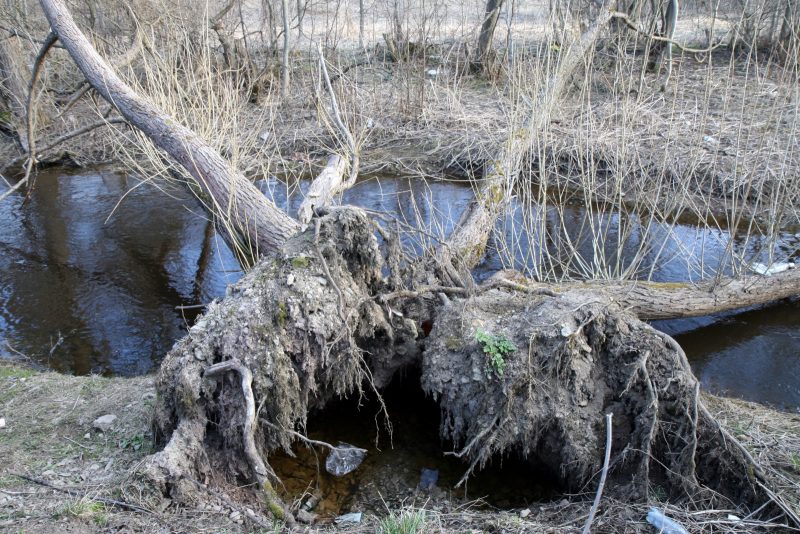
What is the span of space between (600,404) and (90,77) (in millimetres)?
5536

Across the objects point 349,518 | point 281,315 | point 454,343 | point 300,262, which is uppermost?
point 300,262

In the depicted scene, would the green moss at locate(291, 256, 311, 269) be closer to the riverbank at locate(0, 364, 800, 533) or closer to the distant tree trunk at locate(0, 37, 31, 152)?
the riverbank at locate(0, 364, 800, 533)

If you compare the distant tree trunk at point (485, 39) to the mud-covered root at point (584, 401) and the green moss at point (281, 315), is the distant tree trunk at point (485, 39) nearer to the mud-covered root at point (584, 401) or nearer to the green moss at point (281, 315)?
the mud-covered root at point (584, 401)

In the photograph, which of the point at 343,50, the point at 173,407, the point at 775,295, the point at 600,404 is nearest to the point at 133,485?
the point at 173,407

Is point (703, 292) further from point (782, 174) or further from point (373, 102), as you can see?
point (373, 102)

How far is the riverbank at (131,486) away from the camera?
273cm

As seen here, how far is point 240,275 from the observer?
6312 mm

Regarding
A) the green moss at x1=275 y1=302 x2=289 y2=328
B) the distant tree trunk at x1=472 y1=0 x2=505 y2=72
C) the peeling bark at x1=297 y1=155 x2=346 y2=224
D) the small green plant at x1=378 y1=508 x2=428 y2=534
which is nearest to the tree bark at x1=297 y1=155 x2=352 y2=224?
the peeling bark at x1=297 y1=155 x2=346 y2=224

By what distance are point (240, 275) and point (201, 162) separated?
4.82ft

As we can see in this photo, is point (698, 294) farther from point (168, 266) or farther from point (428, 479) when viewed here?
point (168, 266)

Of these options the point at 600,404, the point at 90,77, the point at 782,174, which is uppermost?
the point at 90,77

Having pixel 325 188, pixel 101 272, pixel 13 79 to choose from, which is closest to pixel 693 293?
pixel 325 188

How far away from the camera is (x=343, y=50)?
425 inches

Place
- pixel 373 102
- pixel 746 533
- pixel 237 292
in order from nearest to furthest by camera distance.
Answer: pixel 746 533 < pixel 237 292 < pixel 373 102
